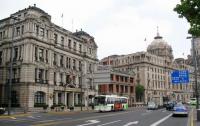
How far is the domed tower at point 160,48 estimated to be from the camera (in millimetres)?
130875

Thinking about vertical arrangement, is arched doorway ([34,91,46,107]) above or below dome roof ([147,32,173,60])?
below

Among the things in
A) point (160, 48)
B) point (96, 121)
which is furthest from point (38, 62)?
point (160, 48)

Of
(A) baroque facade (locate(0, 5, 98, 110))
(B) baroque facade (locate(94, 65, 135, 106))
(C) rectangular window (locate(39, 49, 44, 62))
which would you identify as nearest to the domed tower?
(B) baroque facade (locate(94, 65, 135, 106))

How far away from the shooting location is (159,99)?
118875mm

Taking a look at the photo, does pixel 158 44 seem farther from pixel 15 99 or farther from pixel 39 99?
pixel 15 99

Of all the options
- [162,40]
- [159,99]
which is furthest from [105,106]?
[162,40]

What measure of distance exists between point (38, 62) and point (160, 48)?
285ft

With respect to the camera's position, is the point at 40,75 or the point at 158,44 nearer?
the point at 40,75

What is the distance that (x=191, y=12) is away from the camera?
14562 millimetres

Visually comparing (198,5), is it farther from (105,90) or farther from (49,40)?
(105,90)

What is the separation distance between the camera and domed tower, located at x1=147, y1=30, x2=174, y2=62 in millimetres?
130875

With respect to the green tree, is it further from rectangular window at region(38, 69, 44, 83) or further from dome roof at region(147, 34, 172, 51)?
rectangular window at region(38, 69, 44, 83)

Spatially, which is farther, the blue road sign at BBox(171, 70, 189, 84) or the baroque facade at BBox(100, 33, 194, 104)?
the baroque facade at BBox(100, 33, 194, 104)

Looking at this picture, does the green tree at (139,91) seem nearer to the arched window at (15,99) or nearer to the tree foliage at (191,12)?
the arched window at (15,99)
